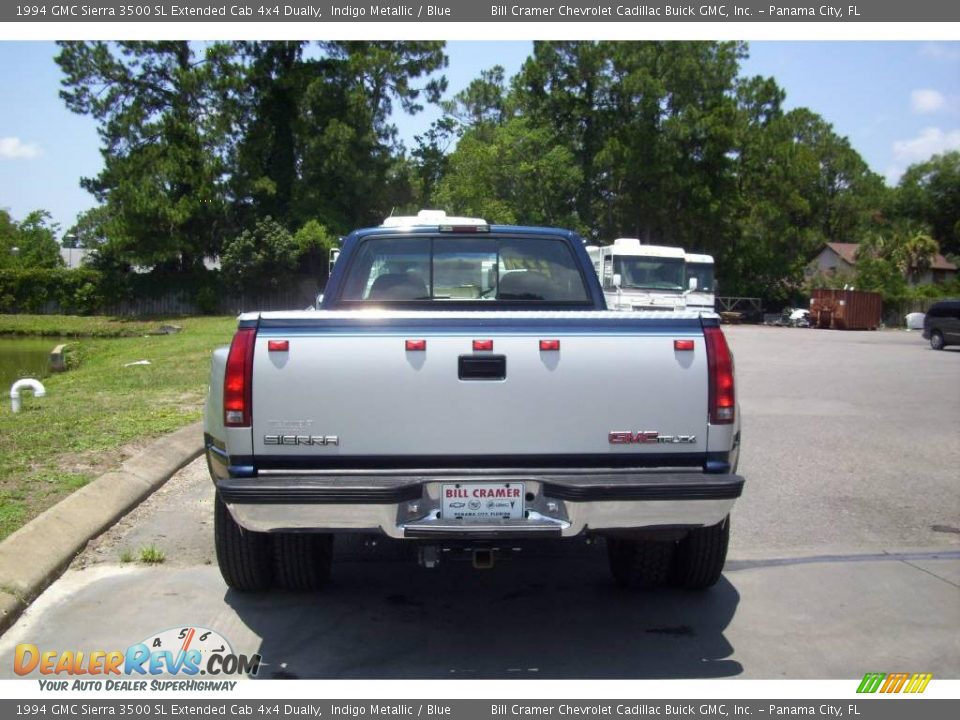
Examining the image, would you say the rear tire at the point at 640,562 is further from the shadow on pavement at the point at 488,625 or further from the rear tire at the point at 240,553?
the rear tire at the point at 240,553

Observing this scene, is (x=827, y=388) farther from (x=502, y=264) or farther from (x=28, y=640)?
(x=28, y=640)

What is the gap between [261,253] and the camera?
4162 centimetres

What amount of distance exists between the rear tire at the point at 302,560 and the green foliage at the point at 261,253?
37228 millimetres

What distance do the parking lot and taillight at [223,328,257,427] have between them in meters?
1.22

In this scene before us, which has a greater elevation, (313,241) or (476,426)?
(313,241)

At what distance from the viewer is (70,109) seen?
40.6m

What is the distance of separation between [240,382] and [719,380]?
2198 millimetres

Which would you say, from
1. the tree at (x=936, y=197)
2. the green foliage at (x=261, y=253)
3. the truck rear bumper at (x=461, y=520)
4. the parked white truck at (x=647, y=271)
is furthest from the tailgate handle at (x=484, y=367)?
the tree at (x=936, y=197)

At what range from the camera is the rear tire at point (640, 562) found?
5309 mm

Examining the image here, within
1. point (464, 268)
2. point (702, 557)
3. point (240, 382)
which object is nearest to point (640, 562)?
point (702, 557)

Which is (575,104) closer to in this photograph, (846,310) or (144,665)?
(846,310)

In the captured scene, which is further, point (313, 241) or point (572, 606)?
point (313, 241)

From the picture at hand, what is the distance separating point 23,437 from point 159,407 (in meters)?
2.65

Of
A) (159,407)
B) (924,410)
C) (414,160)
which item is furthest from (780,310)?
(159,407)
